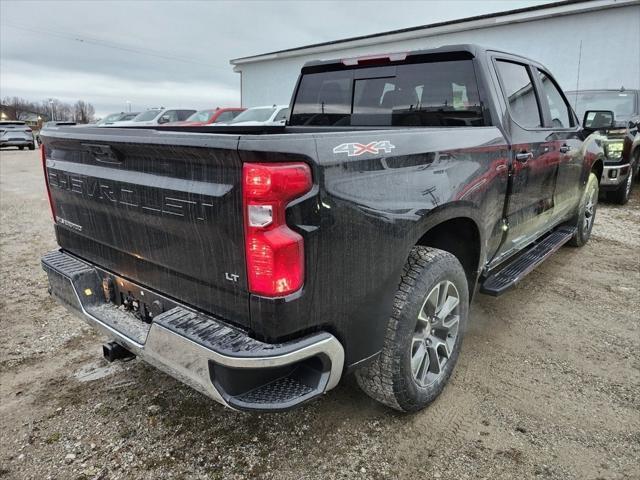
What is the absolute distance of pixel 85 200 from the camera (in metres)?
2.52

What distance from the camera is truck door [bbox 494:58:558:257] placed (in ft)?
10.4

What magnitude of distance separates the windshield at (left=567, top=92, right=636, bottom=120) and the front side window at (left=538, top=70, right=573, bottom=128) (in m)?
5.35

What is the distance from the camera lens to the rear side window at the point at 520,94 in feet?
10.8

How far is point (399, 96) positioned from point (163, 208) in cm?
204

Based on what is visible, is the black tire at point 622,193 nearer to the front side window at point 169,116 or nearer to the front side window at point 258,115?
the front side window at point 258,115

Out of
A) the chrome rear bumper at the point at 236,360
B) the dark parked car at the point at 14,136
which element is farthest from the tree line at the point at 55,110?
the chrome rear bumper at the point at 236,360

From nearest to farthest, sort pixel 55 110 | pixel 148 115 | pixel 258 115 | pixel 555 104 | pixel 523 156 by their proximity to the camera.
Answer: pixel 523 156 < pixel 555 104 < pixel 258 115 < pixel 148 115 < pixel 55 110

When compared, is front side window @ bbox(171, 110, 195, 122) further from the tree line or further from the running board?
the tree line

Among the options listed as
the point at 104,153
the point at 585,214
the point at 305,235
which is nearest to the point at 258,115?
the point at 585,214

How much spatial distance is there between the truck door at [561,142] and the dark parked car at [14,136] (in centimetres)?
2677

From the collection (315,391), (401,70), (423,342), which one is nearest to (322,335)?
(315,391)

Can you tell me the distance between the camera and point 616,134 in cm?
812

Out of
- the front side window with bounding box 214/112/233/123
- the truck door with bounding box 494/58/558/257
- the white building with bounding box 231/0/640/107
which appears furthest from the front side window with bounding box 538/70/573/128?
the front side window with bounding box 214/112/233/123

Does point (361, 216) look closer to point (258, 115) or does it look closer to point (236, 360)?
point (236, 360)
